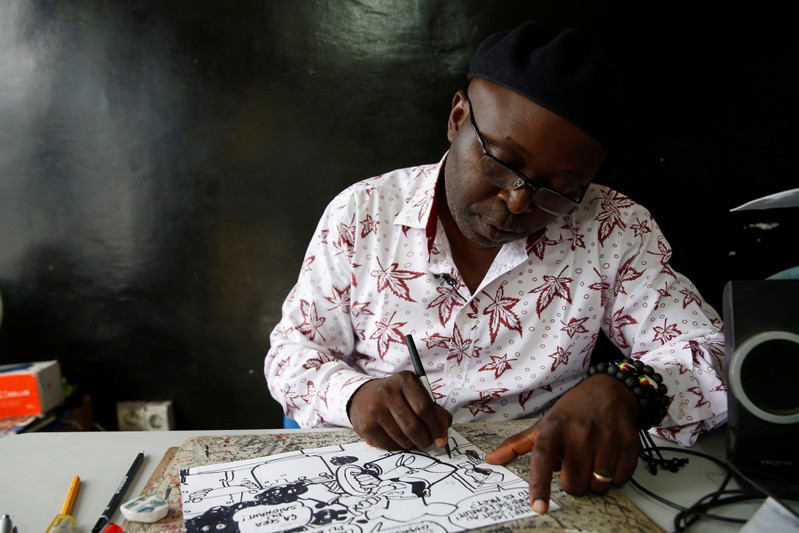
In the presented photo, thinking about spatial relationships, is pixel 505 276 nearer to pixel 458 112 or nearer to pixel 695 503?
pixel 458 112

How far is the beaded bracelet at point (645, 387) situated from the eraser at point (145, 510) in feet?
2.34

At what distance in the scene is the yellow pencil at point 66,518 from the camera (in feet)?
2.29

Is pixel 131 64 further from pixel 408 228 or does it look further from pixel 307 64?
pixel 408 228

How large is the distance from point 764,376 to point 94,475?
107cm

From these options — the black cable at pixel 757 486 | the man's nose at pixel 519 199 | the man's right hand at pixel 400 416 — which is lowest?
the black cable at pixel 757 486

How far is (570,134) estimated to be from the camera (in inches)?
41.4

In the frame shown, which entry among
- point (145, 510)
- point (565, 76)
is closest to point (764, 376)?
point (565, 76)

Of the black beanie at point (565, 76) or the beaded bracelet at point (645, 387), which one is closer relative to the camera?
the beaded bracelet at point (645, 387)

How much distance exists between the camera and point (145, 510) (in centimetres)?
72

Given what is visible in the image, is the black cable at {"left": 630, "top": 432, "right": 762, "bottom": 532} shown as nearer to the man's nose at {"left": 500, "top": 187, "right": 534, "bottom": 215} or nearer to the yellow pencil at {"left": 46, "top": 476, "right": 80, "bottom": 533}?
the man's nose at {"left": 500, "top": 187, "right": 534, "bottom": 215}

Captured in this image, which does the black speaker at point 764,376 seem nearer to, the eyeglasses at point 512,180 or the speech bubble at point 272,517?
the eyeglasses at point 512,180

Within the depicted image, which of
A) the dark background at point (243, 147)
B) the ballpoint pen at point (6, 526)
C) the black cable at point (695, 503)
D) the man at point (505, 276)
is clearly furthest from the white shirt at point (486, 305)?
the dark background at point (243, 147)

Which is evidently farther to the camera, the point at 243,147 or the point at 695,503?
the point at 243,147

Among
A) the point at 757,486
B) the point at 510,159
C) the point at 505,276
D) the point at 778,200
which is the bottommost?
the point at 757,486
